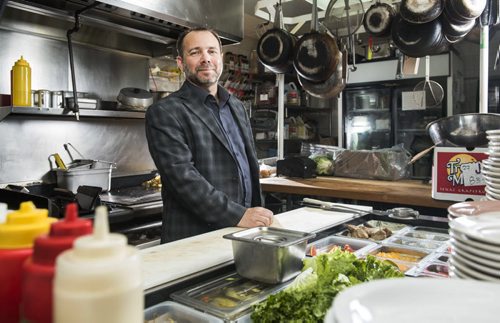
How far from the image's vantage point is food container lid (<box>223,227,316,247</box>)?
3.48 feet

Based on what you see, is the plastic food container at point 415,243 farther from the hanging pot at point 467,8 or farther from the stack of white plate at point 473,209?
the hanging pot at point 467,8

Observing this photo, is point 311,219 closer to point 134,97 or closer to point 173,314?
point 173,314

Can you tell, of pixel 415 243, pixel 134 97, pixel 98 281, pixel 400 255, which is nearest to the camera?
pixel 98 281

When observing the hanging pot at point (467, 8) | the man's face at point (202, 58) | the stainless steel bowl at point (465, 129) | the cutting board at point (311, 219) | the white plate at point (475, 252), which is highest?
the hanging pot at point (467, 8)

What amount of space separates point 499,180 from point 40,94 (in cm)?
277

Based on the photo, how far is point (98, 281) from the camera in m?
0.37

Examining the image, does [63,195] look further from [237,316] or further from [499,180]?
[499,180]

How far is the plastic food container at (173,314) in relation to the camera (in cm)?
94

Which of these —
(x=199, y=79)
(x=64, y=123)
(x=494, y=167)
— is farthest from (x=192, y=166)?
(x=64, y=123)

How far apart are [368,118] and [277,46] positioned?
293 centimetres

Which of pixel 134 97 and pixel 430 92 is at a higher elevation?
pixel 430 92

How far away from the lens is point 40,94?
2.81 m

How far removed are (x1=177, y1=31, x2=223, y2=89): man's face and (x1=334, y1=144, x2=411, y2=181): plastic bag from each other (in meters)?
1.83

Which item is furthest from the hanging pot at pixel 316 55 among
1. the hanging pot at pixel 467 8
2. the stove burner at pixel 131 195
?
the stove burner at pixel 131 195
